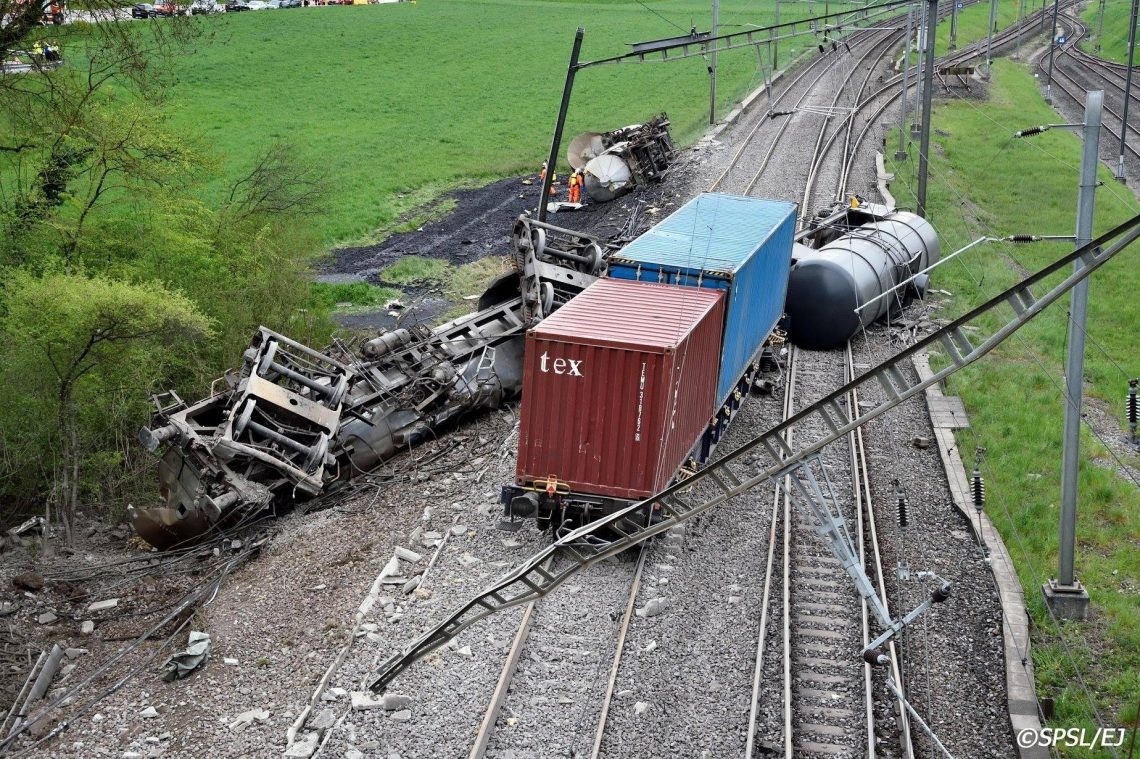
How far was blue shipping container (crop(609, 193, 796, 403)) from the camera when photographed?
722 inches

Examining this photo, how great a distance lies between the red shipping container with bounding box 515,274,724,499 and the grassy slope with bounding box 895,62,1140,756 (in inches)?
200

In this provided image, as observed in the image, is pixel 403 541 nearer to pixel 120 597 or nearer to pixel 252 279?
pixel 120 597

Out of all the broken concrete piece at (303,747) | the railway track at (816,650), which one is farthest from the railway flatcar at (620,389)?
the broken concrete piece at (303,747)

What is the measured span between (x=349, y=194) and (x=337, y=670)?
3262 cm

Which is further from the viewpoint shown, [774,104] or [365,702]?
[774,104]

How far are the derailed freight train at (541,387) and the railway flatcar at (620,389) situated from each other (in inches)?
0.9

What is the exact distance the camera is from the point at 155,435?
17266mm

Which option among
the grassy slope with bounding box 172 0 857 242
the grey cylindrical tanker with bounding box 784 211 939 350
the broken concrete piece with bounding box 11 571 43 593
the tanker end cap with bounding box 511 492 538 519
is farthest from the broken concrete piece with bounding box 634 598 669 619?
the grassy slope with bounding box 172 0 857 242

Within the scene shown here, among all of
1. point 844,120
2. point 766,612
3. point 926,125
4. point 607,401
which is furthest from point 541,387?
point 844,120

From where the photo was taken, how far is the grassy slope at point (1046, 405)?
13609mm

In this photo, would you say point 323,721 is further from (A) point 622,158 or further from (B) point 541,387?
(A) point 622,158

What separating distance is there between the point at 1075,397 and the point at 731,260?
690 cm

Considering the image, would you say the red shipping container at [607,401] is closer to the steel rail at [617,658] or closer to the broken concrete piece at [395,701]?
the steel rail at [617,658]

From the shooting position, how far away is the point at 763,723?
40.1 ft
